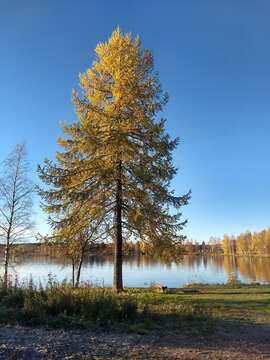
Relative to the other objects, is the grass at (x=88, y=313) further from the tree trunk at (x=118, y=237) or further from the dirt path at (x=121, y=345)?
the tree trunk at (x=118, y=237)

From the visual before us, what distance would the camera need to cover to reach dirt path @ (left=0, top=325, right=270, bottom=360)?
5449 mm

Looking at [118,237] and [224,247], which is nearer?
[118,237]

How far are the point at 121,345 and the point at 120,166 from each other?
10.5 m

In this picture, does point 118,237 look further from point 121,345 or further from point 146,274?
point 146,274

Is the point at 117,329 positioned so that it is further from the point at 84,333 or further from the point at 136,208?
the point at 136,208

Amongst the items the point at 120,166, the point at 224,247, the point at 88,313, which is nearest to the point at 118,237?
the point at 120,166

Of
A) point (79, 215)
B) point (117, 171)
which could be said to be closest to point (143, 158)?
point (117, 171)

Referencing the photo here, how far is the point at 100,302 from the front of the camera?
26.8 feet

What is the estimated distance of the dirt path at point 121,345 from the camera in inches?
215

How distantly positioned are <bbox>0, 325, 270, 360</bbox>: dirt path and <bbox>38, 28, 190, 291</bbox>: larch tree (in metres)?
8.47

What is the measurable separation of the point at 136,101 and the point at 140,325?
35.5 ft

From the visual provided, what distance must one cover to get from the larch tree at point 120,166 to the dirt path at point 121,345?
8467mm

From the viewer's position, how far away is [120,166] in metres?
16.0

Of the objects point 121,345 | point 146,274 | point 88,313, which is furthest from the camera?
point 146,274
